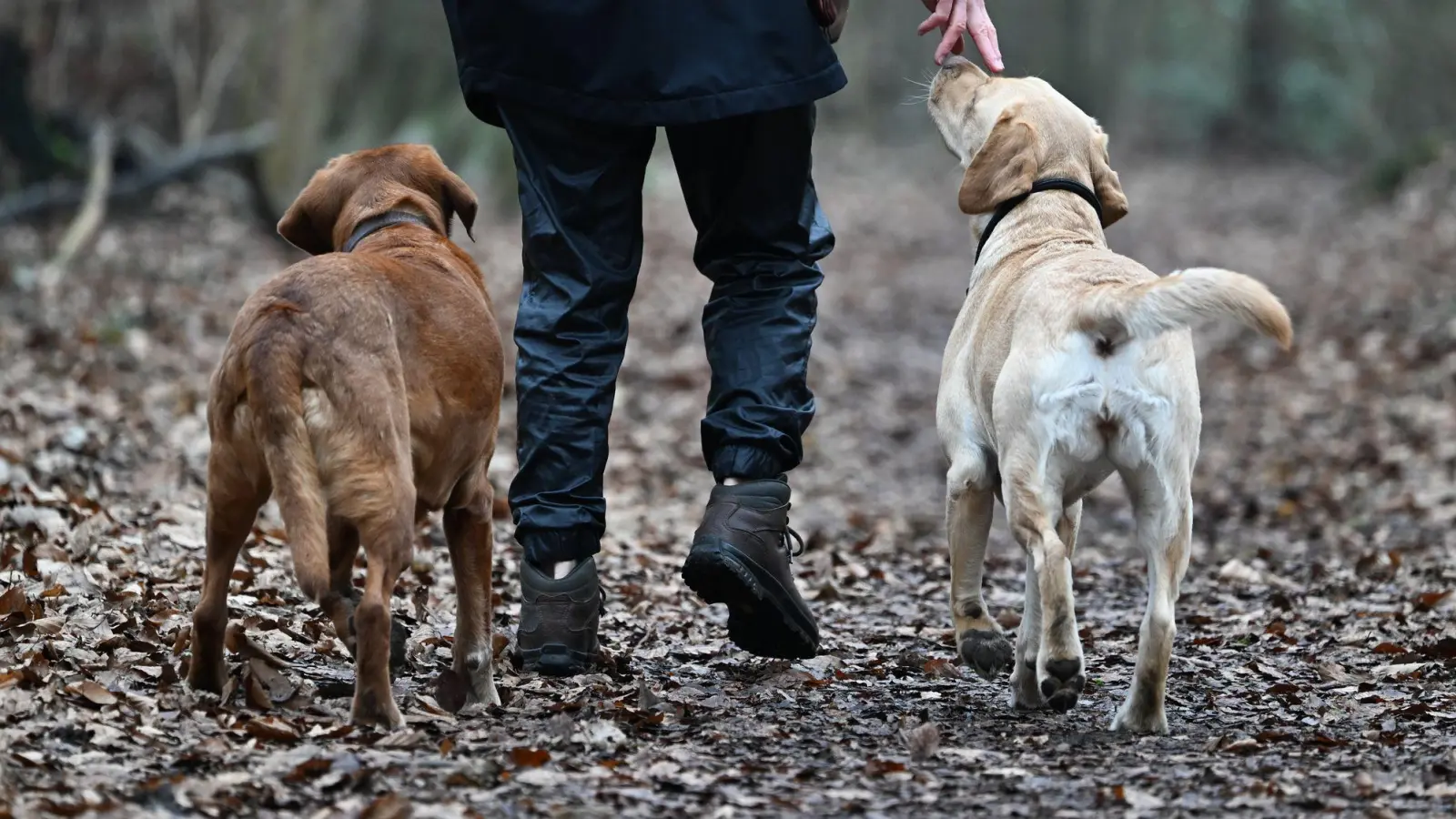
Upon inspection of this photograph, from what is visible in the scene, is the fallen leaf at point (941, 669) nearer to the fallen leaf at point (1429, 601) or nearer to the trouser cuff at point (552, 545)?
the trouser cuff at point (552, 545)

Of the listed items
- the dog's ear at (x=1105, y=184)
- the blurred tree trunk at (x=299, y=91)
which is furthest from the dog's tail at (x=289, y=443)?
the blurred tree trunk at (x=299, y=91)

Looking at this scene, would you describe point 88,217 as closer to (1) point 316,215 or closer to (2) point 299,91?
(2) point 299,91

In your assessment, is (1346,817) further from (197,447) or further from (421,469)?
(197,447)

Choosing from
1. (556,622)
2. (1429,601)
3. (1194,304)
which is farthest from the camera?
(1429,601)

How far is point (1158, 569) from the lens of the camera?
13.0 feet

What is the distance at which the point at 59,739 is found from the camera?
11.3ft

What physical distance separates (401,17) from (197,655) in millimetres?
19549

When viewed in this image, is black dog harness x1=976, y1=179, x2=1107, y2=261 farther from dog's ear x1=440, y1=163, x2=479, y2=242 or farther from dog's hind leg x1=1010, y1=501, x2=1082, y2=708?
dog's ear x1=440, y1=163, x2=479, y2=242

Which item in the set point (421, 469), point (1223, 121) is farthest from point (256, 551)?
point (1223, 121)

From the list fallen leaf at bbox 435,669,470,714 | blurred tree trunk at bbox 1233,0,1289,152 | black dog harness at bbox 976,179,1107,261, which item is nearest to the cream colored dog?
black dog harness at bbox 976,179,1107,261

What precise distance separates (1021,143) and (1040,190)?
0.53ft

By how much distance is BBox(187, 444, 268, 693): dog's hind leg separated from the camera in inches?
143

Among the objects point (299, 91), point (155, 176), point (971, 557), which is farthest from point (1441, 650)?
point (299, 91)

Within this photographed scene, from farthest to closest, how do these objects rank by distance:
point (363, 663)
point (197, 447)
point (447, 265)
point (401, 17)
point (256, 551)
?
point (401, 17) → point (197, 447) → point (256, 551) → point (447, 265) → point (363, 663)
